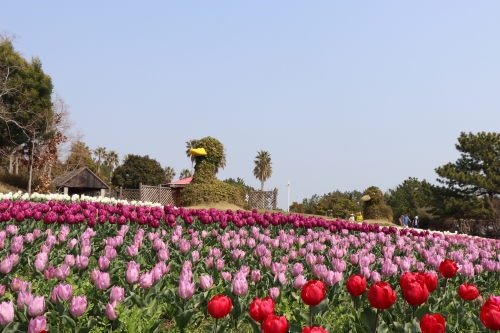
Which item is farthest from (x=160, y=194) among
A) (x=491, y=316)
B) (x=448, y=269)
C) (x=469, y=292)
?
(x=491, y=316)

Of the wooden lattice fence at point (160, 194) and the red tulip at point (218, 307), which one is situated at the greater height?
the wooden lattice fence at point (160, 194)

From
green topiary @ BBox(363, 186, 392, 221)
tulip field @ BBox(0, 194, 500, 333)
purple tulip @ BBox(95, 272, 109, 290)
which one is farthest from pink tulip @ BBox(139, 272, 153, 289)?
green topiary @ BBox(363, 186, 392, 221)

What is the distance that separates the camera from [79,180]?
170ft

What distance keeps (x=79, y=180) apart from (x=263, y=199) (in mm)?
27358

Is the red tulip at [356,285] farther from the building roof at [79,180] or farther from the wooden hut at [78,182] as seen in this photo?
the building roof at [79,180]

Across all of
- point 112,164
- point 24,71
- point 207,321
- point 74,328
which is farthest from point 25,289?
point 112,164

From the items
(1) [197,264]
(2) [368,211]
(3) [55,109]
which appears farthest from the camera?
(3) [55,109]

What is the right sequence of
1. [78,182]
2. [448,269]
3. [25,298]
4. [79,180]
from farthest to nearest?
[79,180], [78,182], [448,269], [25,298]

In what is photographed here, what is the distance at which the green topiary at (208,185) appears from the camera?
22234mm

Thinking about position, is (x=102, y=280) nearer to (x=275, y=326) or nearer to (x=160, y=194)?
(x=275, y=326)

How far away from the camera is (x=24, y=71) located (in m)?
40.7

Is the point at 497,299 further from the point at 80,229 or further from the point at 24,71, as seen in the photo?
the point at 24,71

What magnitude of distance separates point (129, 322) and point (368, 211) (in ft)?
99.0

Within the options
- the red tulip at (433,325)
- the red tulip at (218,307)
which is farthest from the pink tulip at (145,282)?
the red tulip at (433,325)
